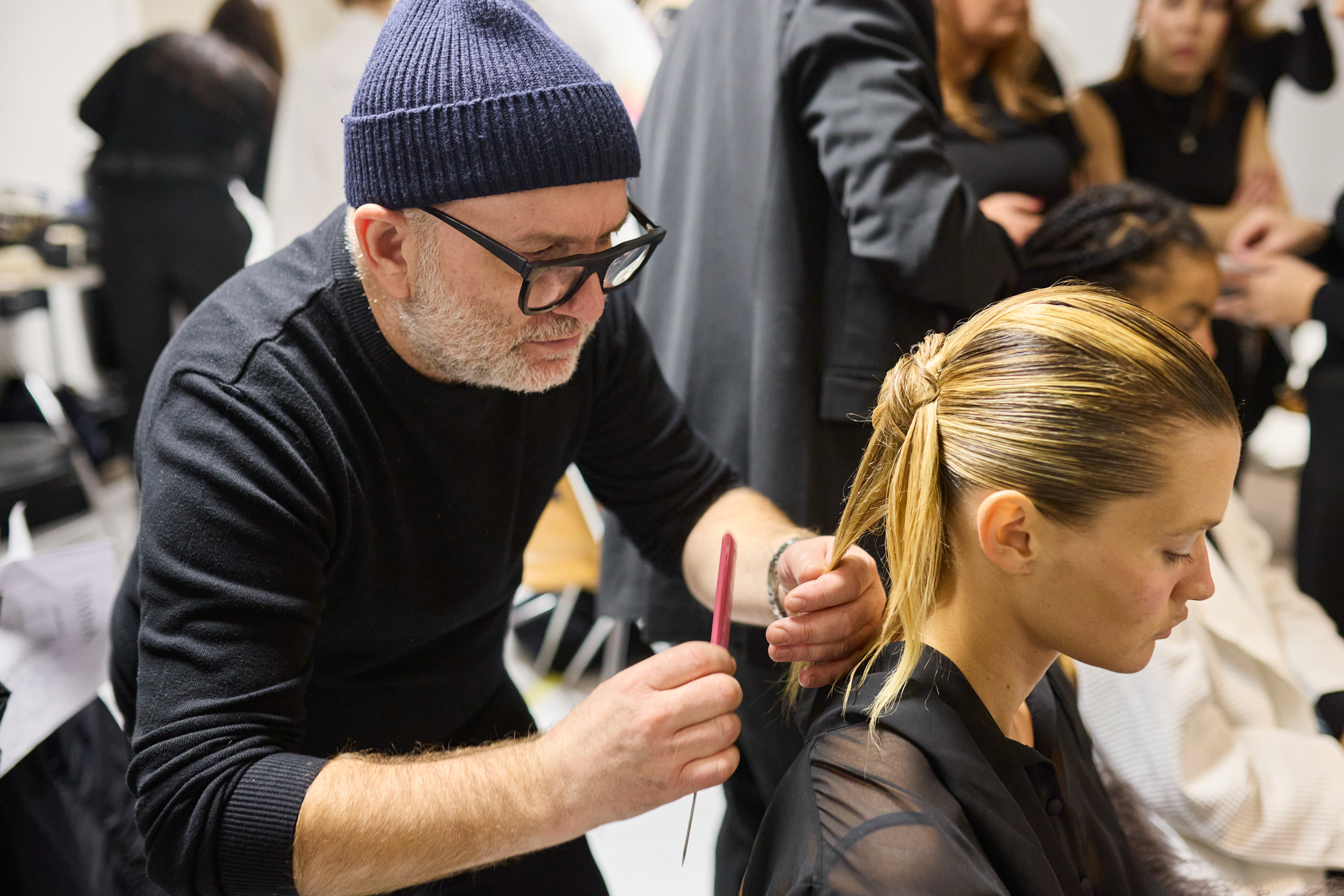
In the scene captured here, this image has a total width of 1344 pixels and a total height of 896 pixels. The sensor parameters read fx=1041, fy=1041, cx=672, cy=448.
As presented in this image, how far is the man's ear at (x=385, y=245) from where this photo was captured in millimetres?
979

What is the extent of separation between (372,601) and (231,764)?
25 centimetres

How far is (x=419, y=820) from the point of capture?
872 millimetres

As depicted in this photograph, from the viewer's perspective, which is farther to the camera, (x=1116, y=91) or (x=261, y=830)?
(x=1116, y=91)

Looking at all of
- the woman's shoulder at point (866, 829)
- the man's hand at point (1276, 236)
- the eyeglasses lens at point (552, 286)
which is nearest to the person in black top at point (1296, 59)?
the man's hand at point (1276, 236)

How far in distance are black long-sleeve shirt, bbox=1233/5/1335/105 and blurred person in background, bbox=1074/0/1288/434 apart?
0.24m

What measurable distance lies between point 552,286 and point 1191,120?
1.98 m

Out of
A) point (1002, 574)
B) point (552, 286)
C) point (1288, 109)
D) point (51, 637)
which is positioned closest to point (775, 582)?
point (1002, 574)

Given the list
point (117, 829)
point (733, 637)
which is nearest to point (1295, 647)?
point (733, 637)

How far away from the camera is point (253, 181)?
3316 millimetres

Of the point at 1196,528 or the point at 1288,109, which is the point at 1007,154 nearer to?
the point at 1196,528

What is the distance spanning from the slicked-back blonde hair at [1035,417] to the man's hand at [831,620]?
0.04 metres

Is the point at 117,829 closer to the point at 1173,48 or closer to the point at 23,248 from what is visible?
the point at 1173,48

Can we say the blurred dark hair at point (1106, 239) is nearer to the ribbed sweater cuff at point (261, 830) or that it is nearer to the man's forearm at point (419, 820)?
the man's forearm at point (419, 820)

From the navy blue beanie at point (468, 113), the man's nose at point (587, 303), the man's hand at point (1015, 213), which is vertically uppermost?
the navy blue beanie at point (468, 113)
